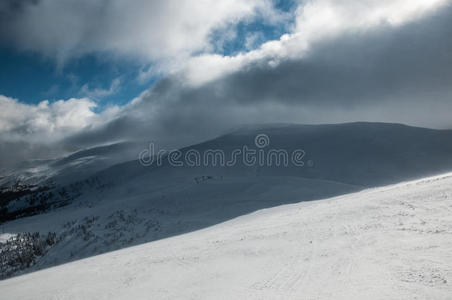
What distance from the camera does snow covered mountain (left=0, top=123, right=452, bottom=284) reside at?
13297mm

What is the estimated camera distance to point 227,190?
18516 millimetres

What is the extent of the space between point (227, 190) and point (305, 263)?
13143 mm

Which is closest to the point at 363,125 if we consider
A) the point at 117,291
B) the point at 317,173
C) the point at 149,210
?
the point at 317,173

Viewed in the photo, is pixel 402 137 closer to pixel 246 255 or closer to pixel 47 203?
pixel 246 255

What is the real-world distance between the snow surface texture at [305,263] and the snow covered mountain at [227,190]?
4961mm

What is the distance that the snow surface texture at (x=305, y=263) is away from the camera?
168 inches

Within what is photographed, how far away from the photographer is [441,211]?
6.88 m

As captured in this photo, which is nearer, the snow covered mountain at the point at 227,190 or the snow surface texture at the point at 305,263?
the snow surface texture at the point at 305,263

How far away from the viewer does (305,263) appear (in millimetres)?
5465

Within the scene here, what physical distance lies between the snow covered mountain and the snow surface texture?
4961 millimetres

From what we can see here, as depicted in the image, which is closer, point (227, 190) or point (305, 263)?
point (305, 263)

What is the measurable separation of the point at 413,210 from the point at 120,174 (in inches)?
1894

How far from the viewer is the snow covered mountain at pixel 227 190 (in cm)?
1330

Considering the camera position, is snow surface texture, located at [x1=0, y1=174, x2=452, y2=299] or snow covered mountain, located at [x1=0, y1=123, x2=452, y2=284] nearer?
snow surface texture, located at [x1=0, y1=174, x2=452, y2=299]
